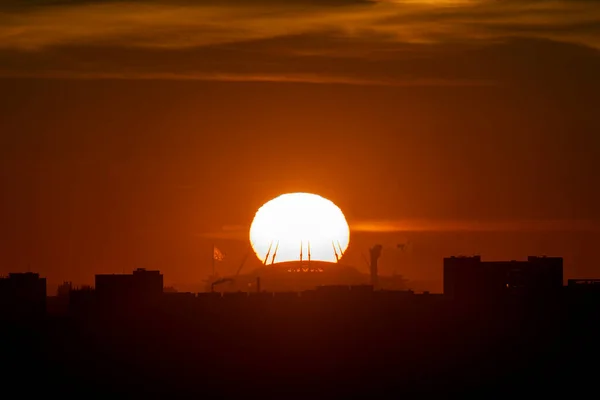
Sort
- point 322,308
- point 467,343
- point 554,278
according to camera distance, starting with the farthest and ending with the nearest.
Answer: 1. point 554,278
2. point 322,308
3. point 467,343

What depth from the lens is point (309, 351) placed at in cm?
10556

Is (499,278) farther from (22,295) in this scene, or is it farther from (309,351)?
(22,295)

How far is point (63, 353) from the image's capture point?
332ft


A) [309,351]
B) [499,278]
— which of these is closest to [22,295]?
[309,351]

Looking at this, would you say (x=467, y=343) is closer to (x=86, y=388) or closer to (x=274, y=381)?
(x=274, y=381)

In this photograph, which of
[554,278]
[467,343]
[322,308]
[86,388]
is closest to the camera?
[86,388]

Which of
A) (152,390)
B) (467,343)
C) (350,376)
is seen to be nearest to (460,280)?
(467,343)

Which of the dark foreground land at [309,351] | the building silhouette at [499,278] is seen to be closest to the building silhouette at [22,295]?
the dark foreground land at [309,351]

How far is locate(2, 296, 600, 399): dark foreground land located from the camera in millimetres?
98750

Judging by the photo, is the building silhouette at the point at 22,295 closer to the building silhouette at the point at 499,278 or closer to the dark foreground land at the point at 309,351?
the dark foreground land at the point at 309,351

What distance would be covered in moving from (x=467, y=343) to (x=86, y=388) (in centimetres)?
2267

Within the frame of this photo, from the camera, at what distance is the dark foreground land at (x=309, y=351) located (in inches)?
3888

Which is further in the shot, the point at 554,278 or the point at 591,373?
the point at 554,278

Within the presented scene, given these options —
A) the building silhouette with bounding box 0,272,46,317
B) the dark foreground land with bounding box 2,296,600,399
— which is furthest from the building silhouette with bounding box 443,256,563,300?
the building silhouette with bounding box 0,272,46,317
